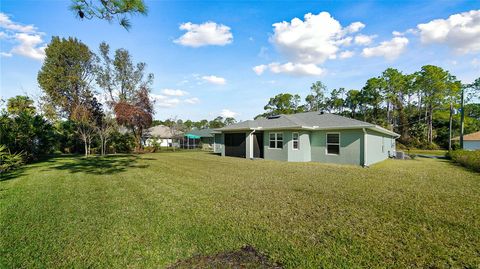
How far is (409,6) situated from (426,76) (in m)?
35.5

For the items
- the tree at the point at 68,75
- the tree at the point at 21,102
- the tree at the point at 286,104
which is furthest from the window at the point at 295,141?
the tree at the point at 286,104

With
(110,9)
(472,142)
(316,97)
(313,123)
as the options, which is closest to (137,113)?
(313,123)

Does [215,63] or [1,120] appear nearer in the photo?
[1,120]

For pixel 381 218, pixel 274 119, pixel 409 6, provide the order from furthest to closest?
1. pixel 274 119
2. pixel 409 6
3. pixel 381 218

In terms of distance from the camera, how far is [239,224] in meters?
4.20

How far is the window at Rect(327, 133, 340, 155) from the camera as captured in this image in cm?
1406

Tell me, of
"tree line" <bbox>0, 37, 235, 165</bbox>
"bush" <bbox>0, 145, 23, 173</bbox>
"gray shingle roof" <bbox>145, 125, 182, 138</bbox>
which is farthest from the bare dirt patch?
"gray shingle roof" <bbox>145, 125, 182, 138</bbox>

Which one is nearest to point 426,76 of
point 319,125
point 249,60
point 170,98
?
point 319,125

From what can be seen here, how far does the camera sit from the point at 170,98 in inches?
1293

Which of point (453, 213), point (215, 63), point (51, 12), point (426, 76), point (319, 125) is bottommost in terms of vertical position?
point (453, 213)

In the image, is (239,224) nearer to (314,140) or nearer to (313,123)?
(314,140)

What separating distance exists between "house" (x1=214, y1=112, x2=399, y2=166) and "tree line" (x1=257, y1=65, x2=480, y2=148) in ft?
63.1

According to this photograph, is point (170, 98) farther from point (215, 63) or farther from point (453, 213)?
point (453, 213)

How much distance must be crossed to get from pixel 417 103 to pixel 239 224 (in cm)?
4806
